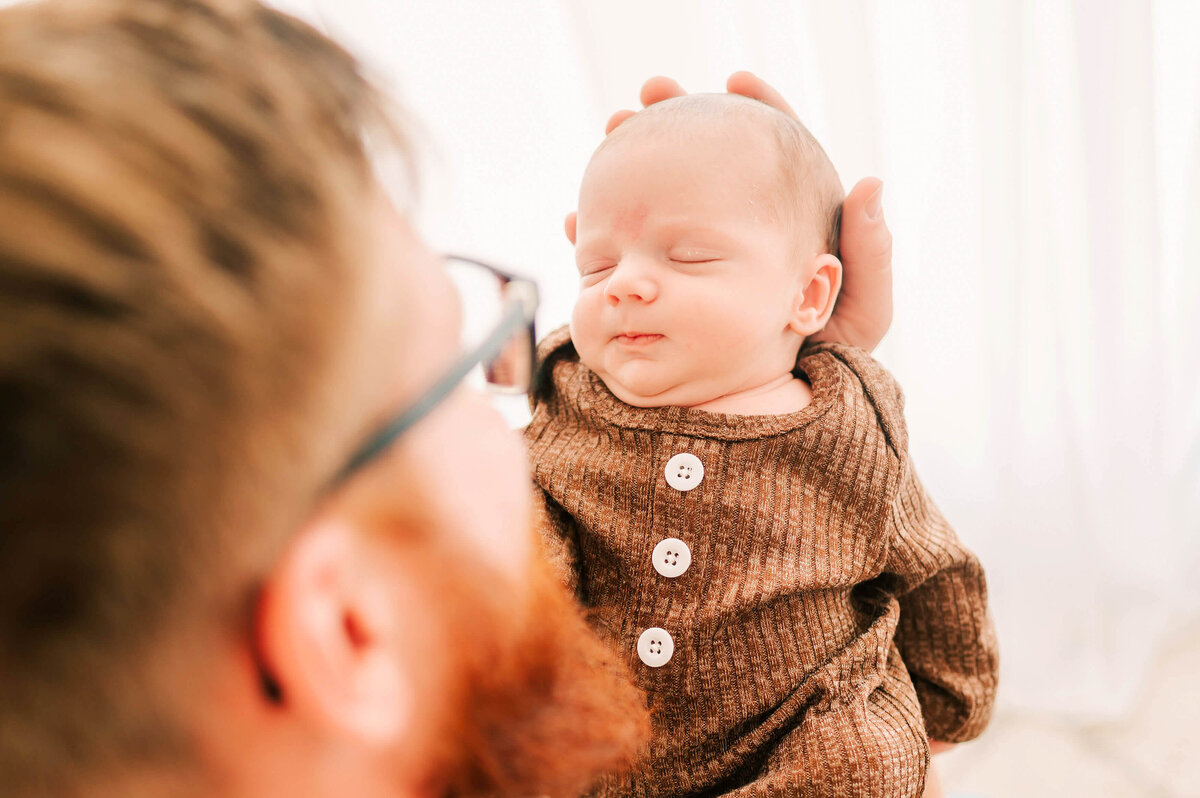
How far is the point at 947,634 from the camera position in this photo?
Result: 1063 millimetres

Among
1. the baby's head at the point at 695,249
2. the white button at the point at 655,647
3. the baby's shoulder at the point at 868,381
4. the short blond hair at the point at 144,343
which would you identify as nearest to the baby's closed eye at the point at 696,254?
the baby's head at the point at 695,249

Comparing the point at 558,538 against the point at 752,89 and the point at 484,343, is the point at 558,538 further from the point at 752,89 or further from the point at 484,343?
the point at 752,89

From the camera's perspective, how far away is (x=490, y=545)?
551mm

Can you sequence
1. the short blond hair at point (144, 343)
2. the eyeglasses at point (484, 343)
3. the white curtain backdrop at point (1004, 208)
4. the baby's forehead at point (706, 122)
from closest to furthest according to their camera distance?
the short blond hair at point (144, 343), the eyeglasses at point (484, 343), the baby's forehead at point (706, 122), the white curtain backdrop at point (1004, 208)

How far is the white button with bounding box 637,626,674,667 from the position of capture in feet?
2.92

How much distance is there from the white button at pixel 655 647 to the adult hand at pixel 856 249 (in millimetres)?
488

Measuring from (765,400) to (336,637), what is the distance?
0.66m

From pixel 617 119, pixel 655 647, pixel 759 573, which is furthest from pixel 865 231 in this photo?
pixel 655 647

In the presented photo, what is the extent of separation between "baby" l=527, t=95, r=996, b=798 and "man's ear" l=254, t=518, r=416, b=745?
451mm

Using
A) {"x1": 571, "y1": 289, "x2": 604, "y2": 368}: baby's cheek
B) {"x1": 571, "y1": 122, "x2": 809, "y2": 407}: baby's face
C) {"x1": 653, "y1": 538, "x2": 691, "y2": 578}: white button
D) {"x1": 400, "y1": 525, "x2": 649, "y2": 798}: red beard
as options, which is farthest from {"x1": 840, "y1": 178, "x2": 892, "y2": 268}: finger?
{"x1": 400, "y1": 525, "x2": 649, "y2": 798}: red beard

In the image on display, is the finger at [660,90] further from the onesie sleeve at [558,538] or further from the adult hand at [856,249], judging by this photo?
the onesie sleeve at [558,538]

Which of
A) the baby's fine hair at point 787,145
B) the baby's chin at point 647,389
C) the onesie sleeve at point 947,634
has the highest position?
the baby's fine hair at point 787,145

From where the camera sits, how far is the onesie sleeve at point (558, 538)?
0.95 metres

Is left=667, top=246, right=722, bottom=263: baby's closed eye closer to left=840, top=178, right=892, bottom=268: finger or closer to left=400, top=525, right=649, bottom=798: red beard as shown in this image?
left=840, top=178, right=892, bottom=268: finger
